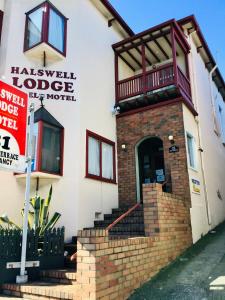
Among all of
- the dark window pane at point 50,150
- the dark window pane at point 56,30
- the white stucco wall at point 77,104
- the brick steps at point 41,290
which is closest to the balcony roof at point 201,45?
the white stucco wall at point 77,104

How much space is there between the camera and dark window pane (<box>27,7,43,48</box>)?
9.64 metres

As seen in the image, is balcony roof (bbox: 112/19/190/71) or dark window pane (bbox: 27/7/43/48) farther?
balcony roof (bbox: 112/19/190/71)

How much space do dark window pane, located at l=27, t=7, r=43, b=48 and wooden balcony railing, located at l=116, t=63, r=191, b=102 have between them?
3.60 m

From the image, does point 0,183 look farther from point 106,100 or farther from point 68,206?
point 106,100

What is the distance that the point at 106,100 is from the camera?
1091 cm

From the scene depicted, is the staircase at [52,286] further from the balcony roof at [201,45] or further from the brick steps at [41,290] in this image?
the balcony roof at [201,45]

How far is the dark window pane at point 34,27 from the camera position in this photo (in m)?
9.64

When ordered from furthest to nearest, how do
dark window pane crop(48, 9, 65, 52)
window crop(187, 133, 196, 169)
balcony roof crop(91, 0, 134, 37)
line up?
1. balcony roof crop(91, 0, 134, 37)
2. window crop(187, 133, 196, 169)
3. dark window pane crop(48, 9, 65, 52)

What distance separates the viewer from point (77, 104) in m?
9.22

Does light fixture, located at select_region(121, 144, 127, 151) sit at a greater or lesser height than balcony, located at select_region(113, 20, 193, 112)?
lesser

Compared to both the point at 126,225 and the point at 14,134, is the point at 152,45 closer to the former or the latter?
the point at 126,225

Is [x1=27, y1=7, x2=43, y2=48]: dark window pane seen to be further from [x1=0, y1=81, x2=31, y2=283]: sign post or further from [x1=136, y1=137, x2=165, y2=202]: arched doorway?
[x1=136, y1=137, x2=165, y2=202]: arched doorway

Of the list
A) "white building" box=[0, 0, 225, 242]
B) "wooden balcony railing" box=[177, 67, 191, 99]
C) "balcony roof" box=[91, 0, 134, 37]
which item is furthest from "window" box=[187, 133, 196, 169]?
"balcony roof" box=[91, 0, 134, 37]

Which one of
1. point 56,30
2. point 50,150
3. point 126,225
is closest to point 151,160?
point 126,225
